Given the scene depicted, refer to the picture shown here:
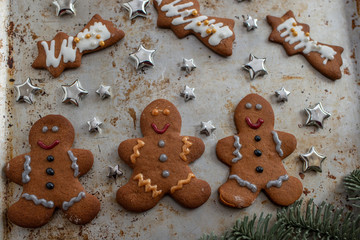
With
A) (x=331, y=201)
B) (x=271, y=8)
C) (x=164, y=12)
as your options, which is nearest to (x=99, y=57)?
(x=164, y=12)

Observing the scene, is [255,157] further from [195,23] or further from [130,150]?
[195,23]

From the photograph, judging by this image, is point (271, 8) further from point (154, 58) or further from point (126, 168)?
point (126, 168)

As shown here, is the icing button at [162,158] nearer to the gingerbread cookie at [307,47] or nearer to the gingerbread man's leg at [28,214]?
the gingerbread man's leg at [28,214]

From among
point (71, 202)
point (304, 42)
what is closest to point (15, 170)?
point (71, 202)

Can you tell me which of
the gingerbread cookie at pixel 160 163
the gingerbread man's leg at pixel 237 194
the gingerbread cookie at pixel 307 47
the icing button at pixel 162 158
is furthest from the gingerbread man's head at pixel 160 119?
the gingerbread cookie at pixel 307 47

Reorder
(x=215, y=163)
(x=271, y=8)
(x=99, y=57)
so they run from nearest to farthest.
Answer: (x=215, y=163) → (x=99, y=57) → (x=271, y=8)

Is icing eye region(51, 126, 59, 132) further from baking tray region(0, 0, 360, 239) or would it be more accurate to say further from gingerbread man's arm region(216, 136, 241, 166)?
gingerbread man's arm region(216, 136, 241, 166)
